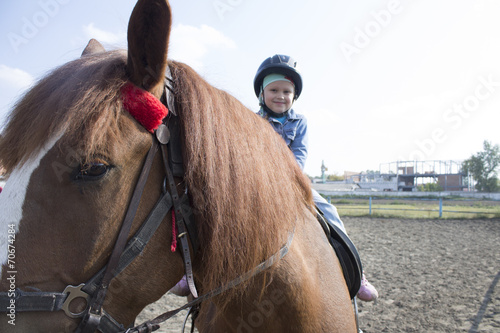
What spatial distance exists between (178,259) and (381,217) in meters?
19.1

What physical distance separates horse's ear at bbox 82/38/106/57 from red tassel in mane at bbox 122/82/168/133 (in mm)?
614

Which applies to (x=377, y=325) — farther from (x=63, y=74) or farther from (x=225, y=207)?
(x=63, y=74)

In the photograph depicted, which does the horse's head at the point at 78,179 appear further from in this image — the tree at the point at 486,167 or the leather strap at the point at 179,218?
the tree at the point at 486,167

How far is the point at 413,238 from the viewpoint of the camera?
1183 cm

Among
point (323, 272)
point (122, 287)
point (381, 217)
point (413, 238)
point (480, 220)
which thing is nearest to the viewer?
point (122, 287)

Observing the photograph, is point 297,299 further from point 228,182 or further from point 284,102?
point 284,102

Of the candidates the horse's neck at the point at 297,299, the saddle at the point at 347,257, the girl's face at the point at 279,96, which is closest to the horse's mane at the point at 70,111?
the horse's neck at the point at 297,299

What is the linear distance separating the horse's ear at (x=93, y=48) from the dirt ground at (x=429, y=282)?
465 centimetres

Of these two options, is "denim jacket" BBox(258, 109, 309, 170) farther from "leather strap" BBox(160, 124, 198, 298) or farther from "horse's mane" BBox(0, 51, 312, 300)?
"leather strap" BBox(160, 124, 198, 298)

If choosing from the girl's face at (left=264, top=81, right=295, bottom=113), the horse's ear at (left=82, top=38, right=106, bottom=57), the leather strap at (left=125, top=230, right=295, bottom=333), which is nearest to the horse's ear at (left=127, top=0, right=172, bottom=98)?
the horse's ear at (left=82, top=38, right=106, bottom=57)

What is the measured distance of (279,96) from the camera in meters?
2.77

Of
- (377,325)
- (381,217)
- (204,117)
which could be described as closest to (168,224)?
(204,117)

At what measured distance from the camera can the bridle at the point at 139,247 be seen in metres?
1.00

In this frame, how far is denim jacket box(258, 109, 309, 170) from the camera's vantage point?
8.52 feet
